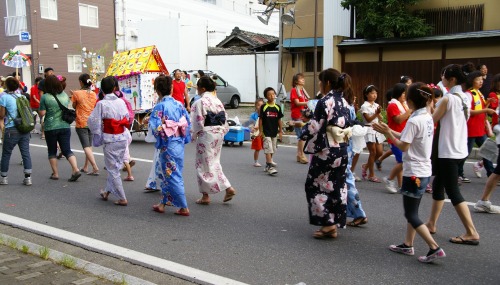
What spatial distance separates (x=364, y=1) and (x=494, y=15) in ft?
13.7

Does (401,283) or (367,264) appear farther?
(367,264)

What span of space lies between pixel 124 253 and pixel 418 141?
3096 millimetres

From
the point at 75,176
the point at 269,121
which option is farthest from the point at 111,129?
the point at 269,121

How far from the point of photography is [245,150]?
12055 millimetres

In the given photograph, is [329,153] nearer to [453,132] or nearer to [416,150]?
[416,150]

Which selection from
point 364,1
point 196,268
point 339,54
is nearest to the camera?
point 196,268

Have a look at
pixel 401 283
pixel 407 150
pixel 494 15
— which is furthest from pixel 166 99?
pixel 494 15

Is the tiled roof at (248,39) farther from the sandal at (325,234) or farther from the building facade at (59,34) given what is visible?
the sandal at (325,234)

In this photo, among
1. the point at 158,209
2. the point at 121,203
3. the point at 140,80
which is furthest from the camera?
the point at 140,80

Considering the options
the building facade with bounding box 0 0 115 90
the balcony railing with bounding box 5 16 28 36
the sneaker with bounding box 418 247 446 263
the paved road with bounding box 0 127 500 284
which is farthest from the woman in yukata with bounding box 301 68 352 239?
the balcony railing with bounding box 5 16 28 36

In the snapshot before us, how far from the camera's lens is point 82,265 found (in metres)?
4.52

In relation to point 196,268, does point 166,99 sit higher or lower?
higher

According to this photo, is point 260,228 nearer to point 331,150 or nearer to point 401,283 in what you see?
point 331,150

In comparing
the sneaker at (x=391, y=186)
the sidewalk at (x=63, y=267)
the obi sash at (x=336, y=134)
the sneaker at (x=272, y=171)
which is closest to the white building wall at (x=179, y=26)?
the sneaker at (x=272, y=171)
